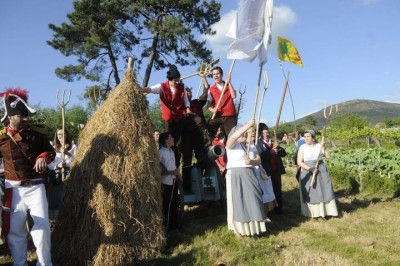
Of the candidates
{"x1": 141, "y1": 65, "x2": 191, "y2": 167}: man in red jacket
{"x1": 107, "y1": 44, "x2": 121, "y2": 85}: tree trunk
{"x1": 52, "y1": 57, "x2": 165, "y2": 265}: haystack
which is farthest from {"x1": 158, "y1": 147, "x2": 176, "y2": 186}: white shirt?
{"x1": 107, "y1": 44, "x2": 121, "y2": 85}: tree trunk

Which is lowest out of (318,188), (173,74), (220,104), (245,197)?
(318,188)

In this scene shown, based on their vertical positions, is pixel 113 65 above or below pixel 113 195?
above

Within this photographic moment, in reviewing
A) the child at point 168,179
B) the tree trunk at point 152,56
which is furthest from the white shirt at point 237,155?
the tree trunk at point 152,56

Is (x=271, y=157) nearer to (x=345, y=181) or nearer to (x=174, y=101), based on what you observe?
(x=174, y=101)

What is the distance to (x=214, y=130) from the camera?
7.12 meters

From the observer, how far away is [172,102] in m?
6.24

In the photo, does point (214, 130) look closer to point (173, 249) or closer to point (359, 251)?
point (173, 249)

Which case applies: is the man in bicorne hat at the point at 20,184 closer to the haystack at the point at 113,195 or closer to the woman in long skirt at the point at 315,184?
the haystack at the point at 113,195

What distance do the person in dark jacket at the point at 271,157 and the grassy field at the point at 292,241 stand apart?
22.0 inches

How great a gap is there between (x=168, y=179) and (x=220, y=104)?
6.55 ft

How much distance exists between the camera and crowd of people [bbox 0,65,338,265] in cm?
409

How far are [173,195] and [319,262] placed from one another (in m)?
2.29

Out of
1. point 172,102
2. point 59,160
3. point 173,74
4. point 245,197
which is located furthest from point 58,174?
point 245,197

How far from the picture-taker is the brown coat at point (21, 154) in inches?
161
